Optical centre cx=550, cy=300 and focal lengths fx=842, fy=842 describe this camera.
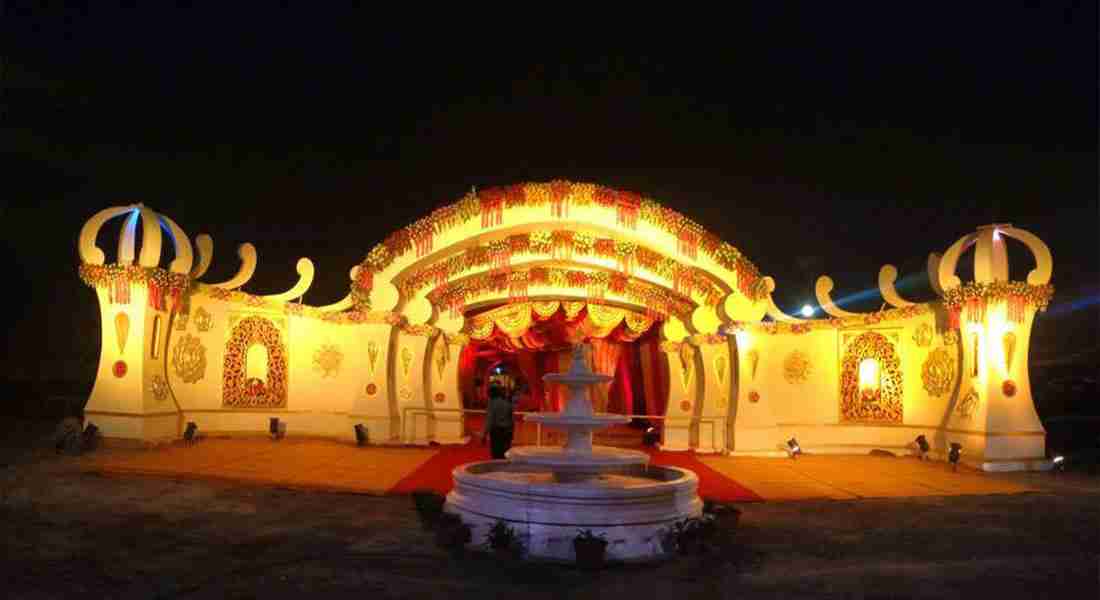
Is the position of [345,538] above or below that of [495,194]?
below

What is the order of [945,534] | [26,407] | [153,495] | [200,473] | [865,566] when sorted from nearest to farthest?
1. [865,566]
2. [945,534]
3. [153,495]
4. [200,473]
5. [26,407]

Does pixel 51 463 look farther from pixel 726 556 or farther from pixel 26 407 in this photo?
pixel 26 407

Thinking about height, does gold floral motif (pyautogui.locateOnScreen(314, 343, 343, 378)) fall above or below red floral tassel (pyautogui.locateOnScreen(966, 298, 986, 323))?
below

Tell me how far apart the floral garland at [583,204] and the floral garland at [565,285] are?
3.99 feet

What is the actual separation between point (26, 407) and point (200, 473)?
13.9m

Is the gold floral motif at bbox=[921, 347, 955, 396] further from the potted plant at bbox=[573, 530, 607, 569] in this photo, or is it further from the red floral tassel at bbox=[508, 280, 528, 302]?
the potted plant at bbox=[573, 530, 607, 569]

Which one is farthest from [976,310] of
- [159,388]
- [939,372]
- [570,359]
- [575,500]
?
[159,388]

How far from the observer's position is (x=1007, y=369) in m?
12.5

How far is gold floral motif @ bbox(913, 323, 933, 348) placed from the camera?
46.7 feet

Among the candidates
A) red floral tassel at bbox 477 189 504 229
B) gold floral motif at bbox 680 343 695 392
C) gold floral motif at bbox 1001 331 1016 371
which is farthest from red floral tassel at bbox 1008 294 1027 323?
red floral tassel at bbox 477 189 504 229

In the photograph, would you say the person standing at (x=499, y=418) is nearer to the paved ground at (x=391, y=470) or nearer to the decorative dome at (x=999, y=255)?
the paved ground at (x=391, y=470)

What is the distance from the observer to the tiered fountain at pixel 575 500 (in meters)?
6.82

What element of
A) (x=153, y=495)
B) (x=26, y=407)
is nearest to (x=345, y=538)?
(x=153, y=495)

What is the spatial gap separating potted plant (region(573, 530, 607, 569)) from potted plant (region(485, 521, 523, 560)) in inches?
24.9
